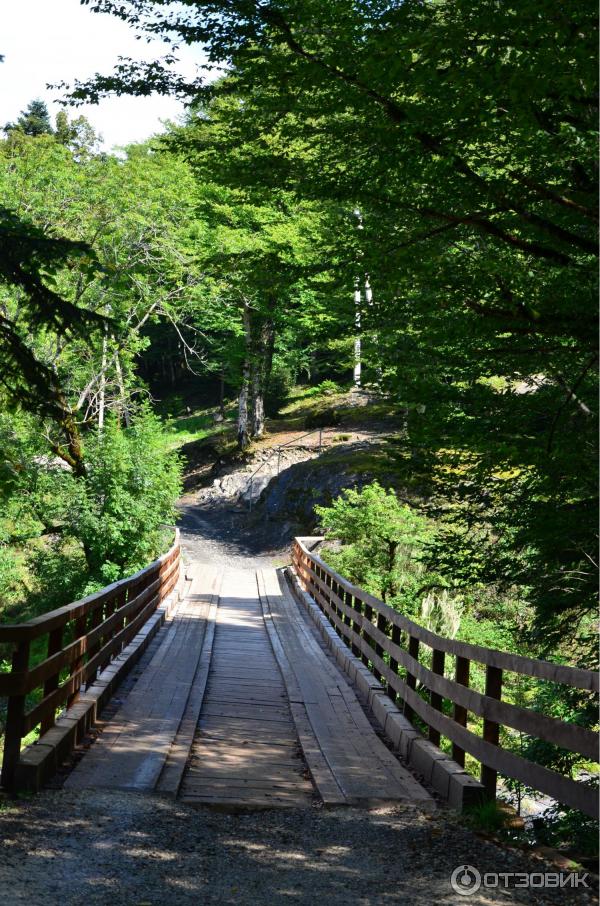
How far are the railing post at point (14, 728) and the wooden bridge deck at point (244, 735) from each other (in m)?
0.48

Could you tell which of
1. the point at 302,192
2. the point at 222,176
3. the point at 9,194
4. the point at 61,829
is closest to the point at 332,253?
the point at 302,192

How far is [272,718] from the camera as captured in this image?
328 inches

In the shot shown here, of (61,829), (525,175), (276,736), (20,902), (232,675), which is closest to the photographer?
(20,902)

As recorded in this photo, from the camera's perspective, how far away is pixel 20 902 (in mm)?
3551

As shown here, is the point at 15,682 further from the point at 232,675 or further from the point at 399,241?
the point at 232,675

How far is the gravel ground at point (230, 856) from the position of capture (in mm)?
3826

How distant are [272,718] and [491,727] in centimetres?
365

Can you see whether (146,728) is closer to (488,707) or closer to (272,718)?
(272,718)

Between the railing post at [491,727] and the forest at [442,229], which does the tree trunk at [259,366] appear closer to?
the forest at [442,229]

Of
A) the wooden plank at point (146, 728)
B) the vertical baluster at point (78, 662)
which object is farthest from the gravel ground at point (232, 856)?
the vertical baluster at point (78, 662)

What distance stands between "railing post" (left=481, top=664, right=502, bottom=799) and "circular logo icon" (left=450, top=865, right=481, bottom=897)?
3.17ft

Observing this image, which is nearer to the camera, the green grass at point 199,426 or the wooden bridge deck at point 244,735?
the wooden bridge deck at point 244,735

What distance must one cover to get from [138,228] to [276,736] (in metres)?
18.4

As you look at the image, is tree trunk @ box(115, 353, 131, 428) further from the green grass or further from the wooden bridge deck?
the green grass
